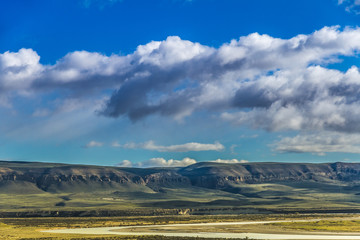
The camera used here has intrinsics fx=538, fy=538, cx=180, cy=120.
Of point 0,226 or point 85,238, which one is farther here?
point 0,226

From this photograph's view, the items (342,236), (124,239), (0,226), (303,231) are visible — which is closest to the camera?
(124,239)

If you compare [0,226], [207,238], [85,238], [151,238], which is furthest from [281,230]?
[0,226]

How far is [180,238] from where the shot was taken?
133625mm

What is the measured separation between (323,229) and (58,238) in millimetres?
78805

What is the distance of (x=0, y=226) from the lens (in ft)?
594

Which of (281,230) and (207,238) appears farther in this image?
(281,230)

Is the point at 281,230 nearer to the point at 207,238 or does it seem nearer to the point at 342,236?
the point at 342,236

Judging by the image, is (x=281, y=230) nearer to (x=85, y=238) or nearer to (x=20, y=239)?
(x=85, y=238)

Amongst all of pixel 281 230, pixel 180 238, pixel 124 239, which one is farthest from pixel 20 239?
pixel 281 230

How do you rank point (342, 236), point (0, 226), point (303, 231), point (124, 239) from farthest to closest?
point (0, 226)
point (303, 231)
point (342, 236)
point (124, 239)

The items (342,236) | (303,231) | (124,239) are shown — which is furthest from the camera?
(303,231)

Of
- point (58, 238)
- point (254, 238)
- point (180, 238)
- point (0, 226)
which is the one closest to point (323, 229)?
point (254, 238)

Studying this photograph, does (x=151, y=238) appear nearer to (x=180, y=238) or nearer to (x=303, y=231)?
(x=180, y=238)

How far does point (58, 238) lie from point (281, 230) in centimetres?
6601
